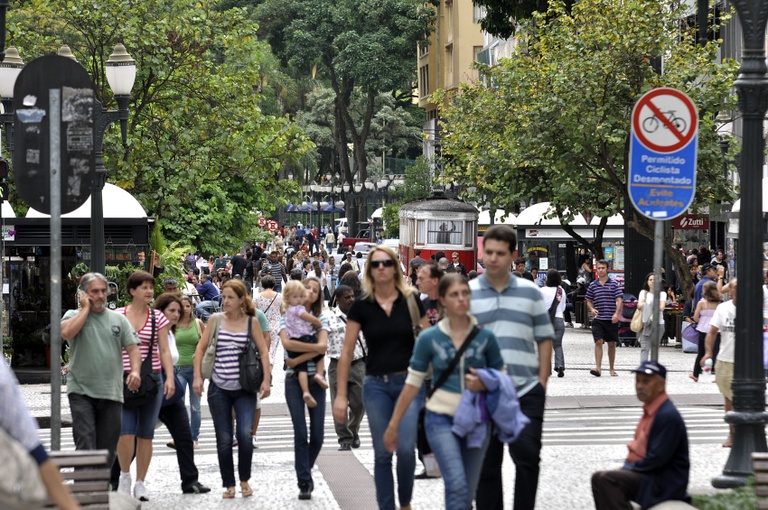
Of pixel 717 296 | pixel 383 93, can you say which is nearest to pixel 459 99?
pixel 717 296

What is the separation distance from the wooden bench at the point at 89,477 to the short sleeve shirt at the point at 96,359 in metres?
2.06

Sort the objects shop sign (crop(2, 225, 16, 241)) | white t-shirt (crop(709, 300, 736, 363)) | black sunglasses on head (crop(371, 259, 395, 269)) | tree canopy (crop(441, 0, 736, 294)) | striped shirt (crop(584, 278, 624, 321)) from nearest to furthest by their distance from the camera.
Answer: black sunglasses on head (crop(371, 259, 395, 269)), white t-shirt (crop(709, 300, 736, 363)), striped shirt (crop(584, 278, 624, 321)), shop sign (crop(2, 225, 16, 241)), tree canopy (crop(441, 0, 736, 294))

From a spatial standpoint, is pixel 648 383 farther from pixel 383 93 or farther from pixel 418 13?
pixel 383 93

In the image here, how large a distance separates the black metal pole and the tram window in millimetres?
37556

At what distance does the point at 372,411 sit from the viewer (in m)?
9.27

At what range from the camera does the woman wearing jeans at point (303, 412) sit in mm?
11281

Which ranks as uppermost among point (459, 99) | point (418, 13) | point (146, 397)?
point (418, 13)

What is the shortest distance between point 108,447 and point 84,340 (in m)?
0.72

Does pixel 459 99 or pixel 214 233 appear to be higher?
pixel 459 99

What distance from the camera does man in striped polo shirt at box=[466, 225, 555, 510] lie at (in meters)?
8.61

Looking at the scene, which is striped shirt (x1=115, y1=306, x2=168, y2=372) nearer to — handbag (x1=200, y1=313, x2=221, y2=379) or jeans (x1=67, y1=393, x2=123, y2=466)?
handbag (x1=200, y1=313, x2=221, y2=379)

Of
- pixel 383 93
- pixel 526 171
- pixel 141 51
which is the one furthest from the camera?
pixel 383 93

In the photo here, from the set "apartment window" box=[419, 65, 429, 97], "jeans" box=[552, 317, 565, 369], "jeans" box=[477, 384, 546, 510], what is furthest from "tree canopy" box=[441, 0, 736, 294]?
"apartment window" box=[419, 65, 429, 97]

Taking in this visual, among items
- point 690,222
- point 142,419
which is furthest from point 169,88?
point 142,419
